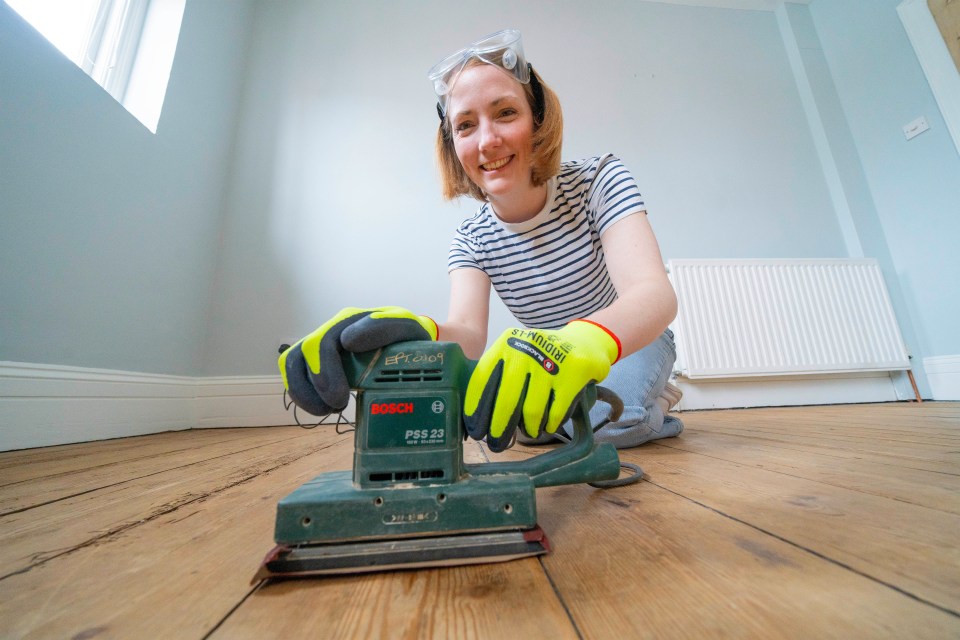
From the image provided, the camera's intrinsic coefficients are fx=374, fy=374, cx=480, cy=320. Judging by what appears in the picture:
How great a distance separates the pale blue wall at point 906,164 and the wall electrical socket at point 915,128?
23 mm

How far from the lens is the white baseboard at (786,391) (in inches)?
89.0

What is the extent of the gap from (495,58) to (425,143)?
5.46 ft

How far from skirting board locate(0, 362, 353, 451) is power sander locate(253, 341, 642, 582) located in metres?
1.50

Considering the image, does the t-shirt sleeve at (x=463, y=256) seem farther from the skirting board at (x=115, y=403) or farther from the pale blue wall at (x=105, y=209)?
the pale blue wall at (x=105, y=209)

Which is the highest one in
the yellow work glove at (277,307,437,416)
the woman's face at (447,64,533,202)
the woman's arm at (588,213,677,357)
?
the woman's face at (447,64,533,202)

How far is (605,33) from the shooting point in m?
2.85

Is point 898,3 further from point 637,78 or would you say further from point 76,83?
point 76,83

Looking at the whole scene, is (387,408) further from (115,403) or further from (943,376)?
(943,376)

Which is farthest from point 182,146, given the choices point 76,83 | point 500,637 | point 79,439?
point 500,637

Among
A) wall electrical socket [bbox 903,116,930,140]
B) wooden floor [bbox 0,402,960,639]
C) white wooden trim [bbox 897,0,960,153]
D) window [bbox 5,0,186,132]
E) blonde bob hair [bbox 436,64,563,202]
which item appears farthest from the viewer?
wall electrical socket [bbox 903,116,930,140]

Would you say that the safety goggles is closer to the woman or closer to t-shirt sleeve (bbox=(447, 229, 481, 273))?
the woman

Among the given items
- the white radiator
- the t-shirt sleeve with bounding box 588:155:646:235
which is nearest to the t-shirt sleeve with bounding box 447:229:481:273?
the t-shirt sleeve with bounding box 588:155:646:235

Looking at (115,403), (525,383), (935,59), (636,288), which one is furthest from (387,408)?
(935,59)

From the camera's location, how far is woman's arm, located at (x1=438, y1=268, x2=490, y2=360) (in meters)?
0.95
